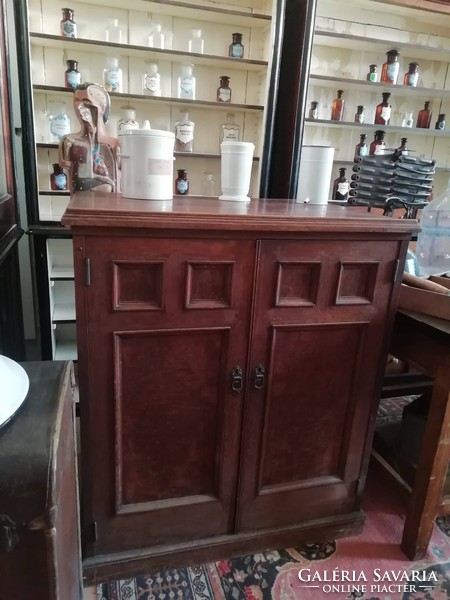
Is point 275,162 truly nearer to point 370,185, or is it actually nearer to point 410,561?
point 370,185

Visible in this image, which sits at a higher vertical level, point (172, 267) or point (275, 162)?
point (275, 162)

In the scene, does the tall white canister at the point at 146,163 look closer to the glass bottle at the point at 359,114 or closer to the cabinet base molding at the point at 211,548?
the cabinet base molding at the point at 211,548

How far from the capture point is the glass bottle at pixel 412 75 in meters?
2.69

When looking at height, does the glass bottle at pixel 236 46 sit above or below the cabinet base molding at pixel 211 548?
above

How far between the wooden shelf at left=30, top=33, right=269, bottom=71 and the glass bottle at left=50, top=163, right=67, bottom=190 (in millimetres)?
589

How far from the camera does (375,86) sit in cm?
261

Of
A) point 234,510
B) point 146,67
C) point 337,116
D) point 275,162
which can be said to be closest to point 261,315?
point 234,510

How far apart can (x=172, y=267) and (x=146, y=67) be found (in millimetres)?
1833

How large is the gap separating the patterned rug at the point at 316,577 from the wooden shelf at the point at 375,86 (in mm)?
2333

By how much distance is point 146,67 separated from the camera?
2.36 meters

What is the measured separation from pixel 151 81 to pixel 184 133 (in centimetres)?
31

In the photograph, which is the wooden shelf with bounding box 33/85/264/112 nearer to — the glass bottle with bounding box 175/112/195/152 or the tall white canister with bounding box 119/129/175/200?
the glass bottle with bounding box 175/112/195/152

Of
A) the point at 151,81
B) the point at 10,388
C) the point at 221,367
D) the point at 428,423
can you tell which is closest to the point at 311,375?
the point at 221,367

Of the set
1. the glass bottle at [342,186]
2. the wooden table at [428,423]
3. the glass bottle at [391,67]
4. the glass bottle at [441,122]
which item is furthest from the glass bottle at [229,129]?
the wooden table at [428,423]
